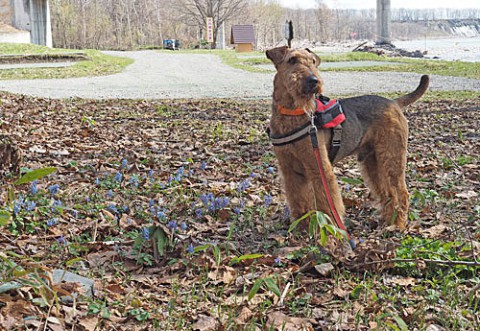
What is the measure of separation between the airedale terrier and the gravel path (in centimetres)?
899

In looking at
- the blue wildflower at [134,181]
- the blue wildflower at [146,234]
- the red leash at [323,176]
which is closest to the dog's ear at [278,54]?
the red leash at [323,176]

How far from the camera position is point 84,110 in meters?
9.91

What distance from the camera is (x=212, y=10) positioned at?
5481 centimetres

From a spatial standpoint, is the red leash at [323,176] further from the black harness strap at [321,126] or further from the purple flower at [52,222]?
the purple flower at [52,222]

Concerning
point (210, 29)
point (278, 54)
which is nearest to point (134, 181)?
point (278, 54)

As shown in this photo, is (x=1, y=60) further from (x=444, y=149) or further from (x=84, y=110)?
(x=444, y=149)

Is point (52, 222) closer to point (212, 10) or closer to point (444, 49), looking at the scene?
point (444, 49)

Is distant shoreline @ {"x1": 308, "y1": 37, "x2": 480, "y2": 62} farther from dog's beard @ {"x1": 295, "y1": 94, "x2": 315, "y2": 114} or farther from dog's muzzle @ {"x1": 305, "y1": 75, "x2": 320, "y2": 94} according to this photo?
dog's muzzle @ {"x1": 305, "y1": 75, "x2": 320, "y2": 94}

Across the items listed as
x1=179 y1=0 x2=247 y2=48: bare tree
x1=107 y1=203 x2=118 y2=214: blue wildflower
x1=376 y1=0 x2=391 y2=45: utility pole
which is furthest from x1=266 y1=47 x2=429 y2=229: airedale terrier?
x1=179 y1=0 x2=247 y2=48: bare tree

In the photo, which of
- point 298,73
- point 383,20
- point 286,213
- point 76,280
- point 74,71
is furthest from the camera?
point 383,20

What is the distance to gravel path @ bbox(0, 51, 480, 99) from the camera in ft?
45.0

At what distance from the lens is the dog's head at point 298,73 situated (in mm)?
3604

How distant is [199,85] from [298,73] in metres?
12.7

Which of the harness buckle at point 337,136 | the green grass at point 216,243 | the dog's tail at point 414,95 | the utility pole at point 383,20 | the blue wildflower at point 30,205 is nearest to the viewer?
the green grass at point 216,243
